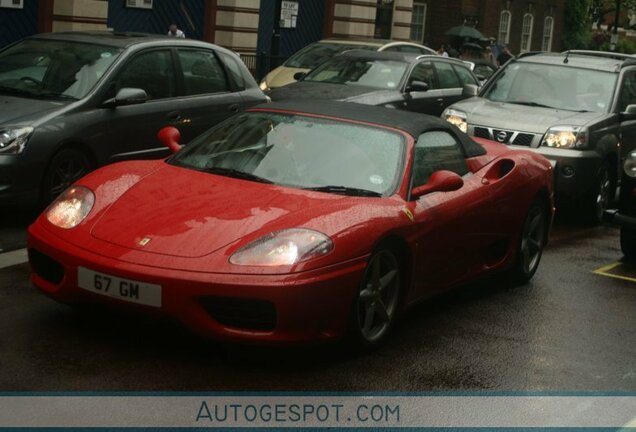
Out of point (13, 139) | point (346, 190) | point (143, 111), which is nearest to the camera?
point (346, 190)

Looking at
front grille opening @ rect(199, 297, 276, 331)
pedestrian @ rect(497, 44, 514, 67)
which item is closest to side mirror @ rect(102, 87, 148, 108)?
front grille opening @ rect(199, 297, 276, 331)

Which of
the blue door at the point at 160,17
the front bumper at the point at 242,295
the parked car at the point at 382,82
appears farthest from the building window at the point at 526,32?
the front bumper at the point at 242,295

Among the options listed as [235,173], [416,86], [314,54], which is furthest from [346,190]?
[314,54]

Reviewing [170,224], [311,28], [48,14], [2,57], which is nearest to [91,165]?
[2,57]

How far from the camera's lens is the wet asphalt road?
19.8ft

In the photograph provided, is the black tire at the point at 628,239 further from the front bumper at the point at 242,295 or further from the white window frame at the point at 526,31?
the white window frame at the point at 526,31

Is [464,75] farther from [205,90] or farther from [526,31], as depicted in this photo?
[526,31]

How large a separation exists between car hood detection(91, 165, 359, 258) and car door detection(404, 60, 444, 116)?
10022 millimetres

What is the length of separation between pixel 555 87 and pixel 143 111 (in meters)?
5.29

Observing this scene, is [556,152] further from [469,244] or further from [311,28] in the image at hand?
[311,28]

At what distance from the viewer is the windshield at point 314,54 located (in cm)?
2092

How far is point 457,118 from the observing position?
13609 millimetres

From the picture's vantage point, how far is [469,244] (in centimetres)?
793

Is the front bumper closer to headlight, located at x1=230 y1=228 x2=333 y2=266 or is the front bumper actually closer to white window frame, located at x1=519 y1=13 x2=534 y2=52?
headlight, located at x1=230 y1=228 x2=333 y2=266
